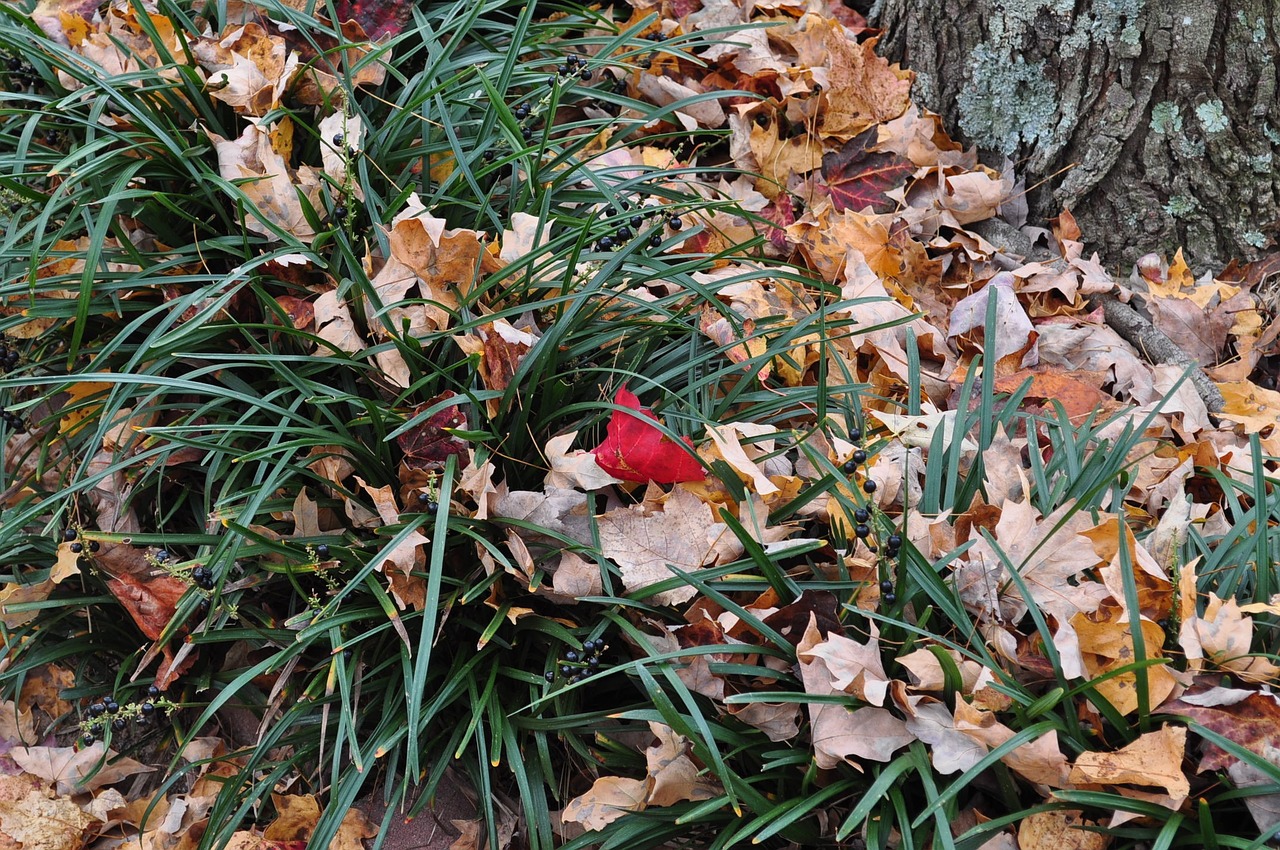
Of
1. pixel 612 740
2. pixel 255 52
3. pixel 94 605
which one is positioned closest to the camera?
pixel 612 740

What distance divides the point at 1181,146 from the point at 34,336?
115 inches

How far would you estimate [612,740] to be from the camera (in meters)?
1.72

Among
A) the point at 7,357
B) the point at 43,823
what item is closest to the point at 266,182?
the point at 7,357

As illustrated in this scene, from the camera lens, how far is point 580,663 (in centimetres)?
164

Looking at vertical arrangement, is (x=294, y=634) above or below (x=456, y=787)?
above

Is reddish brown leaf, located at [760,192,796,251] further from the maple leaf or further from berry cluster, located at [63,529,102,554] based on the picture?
berry cluster, located at [63,529,102,554]

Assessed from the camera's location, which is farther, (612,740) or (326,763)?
(326,763)

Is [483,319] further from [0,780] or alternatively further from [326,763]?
[0,780]

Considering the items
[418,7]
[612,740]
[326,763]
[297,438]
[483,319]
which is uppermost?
[418,7]

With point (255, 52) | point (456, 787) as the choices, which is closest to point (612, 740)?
point (456, 787)

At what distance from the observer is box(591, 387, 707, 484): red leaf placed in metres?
1.82

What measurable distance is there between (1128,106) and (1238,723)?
1.77 m

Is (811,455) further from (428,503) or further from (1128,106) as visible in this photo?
→ (1128,106)

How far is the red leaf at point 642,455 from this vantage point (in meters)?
1.82
